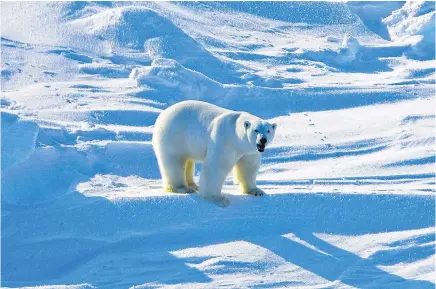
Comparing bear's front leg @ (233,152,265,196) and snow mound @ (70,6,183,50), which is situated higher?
snow mound @ (70,6,183,50)

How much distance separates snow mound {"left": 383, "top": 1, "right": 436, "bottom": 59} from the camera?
48.0 ft

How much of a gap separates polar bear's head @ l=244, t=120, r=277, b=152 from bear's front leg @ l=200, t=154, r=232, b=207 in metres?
0.35

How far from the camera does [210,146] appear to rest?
21.6ft

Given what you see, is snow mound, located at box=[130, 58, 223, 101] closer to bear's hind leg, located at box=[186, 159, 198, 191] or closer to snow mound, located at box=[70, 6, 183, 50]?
snow mound, located at box=[70, 6, 183, 50]

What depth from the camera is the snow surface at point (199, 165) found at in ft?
19.5

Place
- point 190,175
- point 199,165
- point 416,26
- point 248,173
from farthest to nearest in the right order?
point 416,26 < point 199,165 < point 190,175 < point 248,173

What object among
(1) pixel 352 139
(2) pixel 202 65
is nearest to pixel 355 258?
(1) pixel 352 139

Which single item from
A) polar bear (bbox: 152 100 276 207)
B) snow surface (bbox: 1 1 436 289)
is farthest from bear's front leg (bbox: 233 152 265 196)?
snow surface (bbox: 1 1 436 289)

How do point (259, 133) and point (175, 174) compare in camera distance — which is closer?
point (259, 133)

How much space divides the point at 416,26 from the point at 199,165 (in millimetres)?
7598

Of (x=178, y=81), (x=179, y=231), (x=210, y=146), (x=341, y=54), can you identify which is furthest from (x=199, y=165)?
(x=341, y=54)

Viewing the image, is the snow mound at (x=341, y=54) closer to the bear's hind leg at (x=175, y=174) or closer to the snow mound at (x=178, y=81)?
the snow mound at (x=178, y=81)

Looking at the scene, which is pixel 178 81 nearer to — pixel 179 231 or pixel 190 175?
pixel 190 175

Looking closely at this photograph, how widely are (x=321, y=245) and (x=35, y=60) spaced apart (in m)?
7.43
